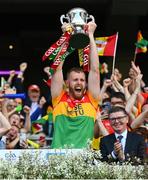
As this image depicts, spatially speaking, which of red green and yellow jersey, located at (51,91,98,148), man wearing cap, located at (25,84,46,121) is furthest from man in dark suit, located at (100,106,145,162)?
man wearing cap, located at (25,84,46,121)

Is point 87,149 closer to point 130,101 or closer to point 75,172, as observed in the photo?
point 75,172

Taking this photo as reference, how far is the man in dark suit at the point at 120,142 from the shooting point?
5848 millimetres

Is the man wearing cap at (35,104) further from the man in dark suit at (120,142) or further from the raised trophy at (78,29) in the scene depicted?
the man in dark suit at (120,142)

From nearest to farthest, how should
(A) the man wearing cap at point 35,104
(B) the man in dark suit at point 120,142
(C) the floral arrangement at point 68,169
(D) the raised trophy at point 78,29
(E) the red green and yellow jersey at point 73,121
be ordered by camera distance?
1. (C) the floral arrangement at point 68,169
2. (B) the man in dark suit at point 120,142
3. (E) the red green and yellow jersey at point 73,121
4. (D) the raised trophy at point 78,29
5. (A) the man wearing cap at point 35,104

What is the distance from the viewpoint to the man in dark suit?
19.2ft

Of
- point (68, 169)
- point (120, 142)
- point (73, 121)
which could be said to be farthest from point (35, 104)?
point (68, 169)

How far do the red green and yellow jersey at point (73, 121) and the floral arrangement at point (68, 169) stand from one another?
1.53 m

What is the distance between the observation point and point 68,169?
4598 mm

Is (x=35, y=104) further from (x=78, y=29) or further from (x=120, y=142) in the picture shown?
(x=120, y=142)

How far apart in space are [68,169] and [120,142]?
1542 mm

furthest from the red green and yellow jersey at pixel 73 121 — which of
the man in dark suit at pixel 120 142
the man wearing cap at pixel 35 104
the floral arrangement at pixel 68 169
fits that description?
the man wearing cap at pixel 35 104

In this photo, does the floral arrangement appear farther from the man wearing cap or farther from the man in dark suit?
the man wearing cap

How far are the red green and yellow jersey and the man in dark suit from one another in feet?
0.73

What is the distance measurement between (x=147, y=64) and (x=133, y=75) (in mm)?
9585
